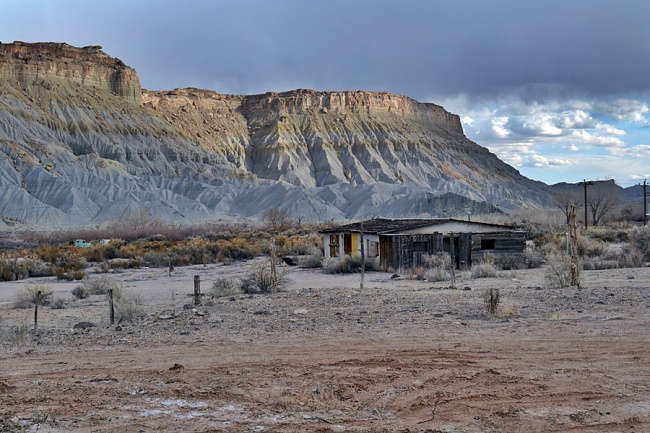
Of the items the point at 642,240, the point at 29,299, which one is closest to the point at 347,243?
the point at 642,240

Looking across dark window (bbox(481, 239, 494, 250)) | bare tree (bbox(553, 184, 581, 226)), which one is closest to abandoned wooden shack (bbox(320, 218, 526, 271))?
dark window (bbox(481, 239, 494, 250))

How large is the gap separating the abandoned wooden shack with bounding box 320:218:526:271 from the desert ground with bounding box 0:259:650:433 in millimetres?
13197

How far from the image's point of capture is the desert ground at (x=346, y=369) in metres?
7.38

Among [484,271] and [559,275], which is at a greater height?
[559,275]

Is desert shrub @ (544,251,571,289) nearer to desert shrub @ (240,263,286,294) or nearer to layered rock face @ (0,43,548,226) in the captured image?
desert shrub @ (240,263,286,294)

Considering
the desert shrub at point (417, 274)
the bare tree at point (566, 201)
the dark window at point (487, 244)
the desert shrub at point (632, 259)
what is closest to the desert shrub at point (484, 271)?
the desert shrub at point (417, 274)

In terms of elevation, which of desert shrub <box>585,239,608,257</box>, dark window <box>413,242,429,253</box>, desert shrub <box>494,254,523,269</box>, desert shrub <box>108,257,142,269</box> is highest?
dark window <box>413,242,429,253</box>

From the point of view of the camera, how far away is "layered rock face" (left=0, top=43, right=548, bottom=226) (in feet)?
294

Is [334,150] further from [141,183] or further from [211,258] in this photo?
[211,258]

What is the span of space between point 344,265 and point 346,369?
881 inches

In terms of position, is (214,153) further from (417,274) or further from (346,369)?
(346,369)

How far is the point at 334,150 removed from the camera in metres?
123

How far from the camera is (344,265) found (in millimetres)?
31859

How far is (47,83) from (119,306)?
92.9 meters
